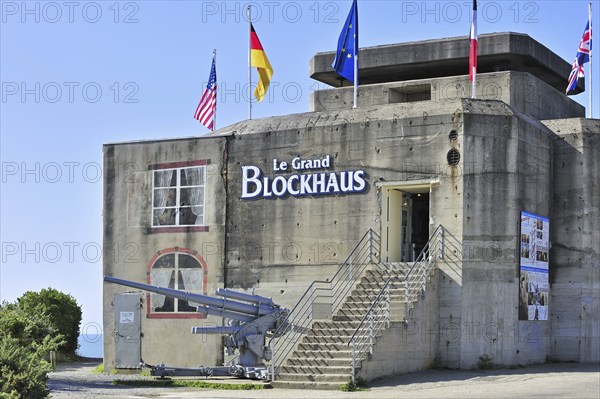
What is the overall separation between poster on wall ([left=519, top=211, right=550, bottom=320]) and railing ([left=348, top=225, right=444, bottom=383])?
102 inches

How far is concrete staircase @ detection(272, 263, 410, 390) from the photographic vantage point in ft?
83.8

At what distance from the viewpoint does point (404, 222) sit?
31484mm

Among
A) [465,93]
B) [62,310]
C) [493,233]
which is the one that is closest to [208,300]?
[493,233]

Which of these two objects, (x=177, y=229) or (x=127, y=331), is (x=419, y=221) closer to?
(x=177, y=229)

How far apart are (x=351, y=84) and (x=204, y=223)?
774cm

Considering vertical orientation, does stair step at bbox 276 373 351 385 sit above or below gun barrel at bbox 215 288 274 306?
below

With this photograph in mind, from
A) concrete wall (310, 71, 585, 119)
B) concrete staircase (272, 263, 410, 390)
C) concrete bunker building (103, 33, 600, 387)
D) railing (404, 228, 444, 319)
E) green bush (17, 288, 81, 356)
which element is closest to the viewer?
concrete staircase (272, 263, 410, 390)

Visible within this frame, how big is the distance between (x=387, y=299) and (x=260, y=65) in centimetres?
1119

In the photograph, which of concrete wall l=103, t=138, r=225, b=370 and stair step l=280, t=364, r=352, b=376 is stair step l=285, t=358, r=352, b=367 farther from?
concrete wall l=103, t=138, r=225, b=370

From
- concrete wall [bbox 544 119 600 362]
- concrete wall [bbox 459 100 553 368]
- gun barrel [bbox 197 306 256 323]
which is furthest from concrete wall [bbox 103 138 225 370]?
concrete wall [bbox 544 119 600 362]

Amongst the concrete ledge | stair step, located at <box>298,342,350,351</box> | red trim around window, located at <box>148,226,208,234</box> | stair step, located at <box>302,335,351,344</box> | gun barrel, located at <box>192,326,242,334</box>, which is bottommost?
stair step, located at <box>298,342,350,351</box>

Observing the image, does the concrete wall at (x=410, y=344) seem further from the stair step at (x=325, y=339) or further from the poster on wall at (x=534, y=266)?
the poster on wall at (x=534, y=266)

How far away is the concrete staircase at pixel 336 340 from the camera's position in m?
25.5

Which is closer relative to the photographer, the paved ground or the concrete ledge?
the paved ground
